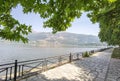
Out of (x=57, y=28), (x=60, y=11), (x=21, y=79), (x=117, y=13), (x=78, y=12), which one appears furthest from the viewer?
(x=117, y=13)

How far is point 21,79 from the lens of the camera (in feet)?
33.9

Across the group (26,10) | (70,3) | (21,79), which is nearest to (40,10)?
(26,10)

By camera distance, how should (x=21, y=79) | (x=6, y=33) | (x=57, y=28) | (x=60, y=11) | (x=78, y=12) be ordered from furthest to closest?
(x=21, y=79), (x=57, y=28), (x=78, y=12), (x=60, y=11), (x=6, y=33)

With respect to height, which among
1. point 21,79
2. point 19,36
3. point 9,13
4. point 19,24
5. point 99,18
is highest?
point 99,18

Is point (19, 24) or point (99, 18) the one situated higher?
point (99, 18)

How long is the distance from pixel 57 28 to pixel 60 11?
1353 millimetres

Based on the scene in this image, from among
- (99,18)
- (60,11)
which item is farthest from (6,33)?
(99,18)

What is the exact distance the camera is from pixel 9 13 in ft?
19.6

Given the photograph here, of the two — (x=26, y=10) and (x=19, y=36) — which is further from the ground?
(x=26, y=10)

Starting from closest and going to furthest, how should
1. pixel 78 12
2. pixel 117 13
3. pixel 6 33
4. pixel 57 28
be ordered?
pixel 6 33, pixel 78 12, pixel 57 28, pixel 117 13

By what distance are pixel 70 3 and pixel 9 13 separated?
217cm

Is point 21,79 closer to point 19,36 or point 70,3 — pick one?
point 19,36

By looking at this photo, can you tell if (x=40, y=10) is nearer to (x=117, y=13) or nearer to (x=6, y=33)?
(x=6, y=33)

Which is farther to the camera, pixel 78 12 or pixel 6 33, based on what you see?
pixel 78 12
